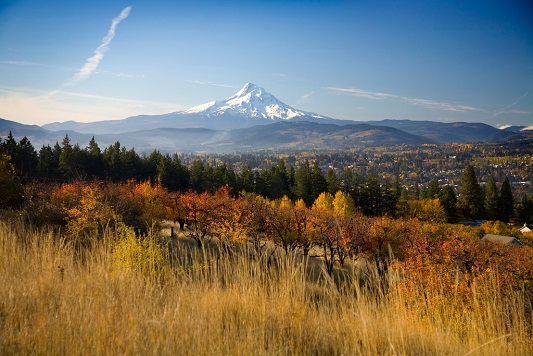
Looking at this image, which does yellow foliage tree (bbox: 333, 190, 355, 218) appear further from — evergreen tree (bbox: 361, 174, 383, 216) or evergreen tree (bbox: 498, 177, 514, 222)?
evergreen tree (bbox: 498, 177, 514, 222)

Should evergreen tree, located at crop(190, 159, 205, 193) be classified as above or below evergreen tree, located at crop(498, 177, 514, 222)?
above

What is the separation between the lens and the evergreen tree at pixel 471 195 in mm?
70312

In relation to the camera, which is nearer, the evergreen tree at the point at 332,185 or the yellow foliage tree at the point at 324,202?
the yellow foliage tree at the point at 324,202

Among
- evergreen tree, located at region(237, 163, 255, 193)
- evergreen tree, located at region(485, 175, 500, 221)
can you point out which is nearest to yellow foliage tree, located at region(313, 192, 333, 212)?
evergreen tree, located at region(237, 163, 255, 193)

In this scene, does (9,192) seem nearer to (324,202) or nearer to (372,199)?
(324,202)

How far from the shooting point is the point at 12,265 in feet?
14.9

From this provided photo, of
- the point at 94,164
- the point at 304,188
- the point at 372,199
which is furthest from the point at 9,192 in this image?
the point at 372,199

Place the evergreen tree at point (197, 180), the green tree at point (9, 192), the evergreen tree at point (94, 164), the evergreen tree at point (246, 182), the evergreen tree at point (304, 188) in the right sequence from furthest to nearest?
the evergreen tree at point (246, 182) < the evergreen tree at point (197, 180) < the evergreen tree at point (304, 188) < the evergreen tree at point (94, 164) < the green tree at point (9, 192)

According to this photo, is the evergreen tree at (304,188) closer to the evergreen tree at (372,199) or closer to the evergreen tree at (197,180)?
the evergreen tree at (372,199)

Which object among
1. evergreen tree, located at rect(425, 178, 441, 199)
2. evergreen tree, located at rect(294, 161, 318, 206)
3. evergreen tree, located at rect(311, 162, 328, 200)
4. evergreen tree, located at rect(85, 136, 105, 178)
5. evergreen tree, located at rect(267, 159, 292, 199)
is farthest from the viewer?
evergreen tree, located at rect(425, 178, 441, 199)

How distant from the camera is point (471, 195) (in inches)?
2788

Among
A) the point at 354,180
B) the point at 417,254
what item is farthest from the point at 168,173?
the point at 417,254

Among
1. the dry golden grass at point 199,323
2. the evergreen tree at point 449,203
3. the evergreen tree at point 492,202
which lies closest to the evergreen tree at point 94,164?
the dry golden grass at point 199,323

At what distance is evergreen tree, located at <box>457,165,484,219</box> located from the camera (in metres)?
70.3
